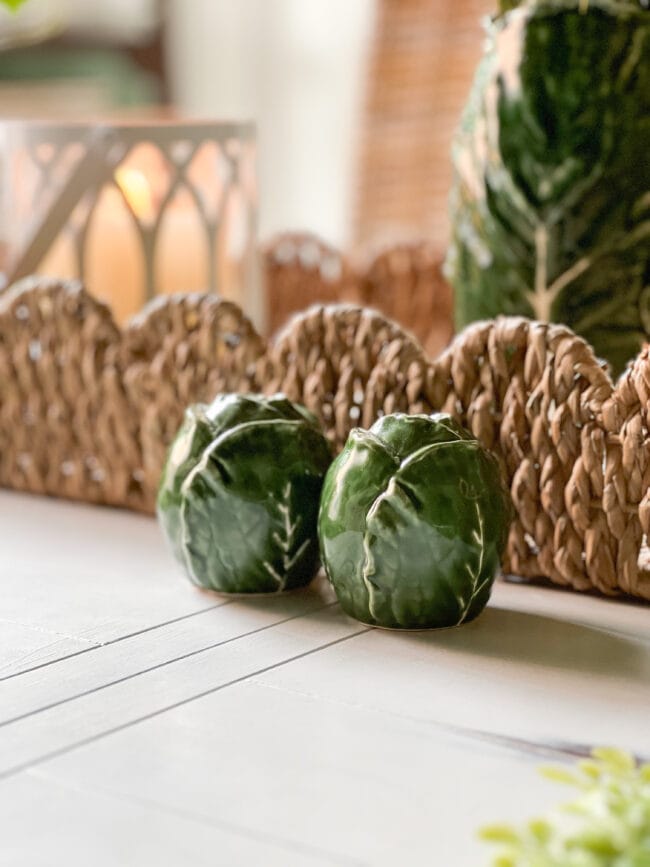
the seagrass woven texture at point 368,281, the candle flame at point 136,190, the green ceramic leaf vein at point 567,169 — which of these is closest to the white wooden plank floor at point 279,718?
the green ceramic leaf vein at point 567,169

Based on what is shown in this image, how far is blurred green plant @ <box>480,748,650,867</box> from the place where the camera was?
310mm

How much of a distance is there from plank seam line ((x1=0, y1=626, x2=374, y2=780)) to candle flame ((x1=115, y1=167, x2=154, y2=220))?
39cm

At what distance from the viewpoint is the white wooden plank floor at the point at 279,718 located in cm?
36

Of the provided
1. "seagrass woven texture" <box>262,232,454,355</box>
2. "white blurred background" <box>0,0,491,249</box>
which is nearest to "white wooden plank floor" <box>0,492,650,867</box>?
"seagrass woven texture" <box>262,232,454,355</box>

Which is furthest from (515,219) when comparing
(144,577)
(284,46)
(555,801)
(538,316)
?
(284,46)

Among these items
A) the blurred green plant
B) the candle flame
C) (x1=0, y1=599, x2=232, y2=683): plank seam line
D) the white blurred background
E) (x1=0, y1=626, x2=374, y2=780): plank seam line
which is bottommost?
(x1=0, y1=626, x2=374, y2=780): plank seam line

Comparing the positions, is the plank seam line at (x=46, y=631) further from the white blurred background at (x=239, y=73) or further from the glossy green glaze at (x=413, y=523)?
the white blurred background at (x=239, y=73)

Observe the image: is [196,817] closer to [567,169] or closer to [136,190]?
[567,169]

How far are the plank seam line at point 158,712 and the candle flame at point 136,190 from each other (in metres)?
0.39

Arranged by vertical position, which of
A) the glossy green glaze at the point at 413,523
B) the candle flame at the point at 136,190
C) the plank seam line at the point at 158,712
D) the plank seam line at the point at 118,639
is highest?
the candle flame at the point at 136,190

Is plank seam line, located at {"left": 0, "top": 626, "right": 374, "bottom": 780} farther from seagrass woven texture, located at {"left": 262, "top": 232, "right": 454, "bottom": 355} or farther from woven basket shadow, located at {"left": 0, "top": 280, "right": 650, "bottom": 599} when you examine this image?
seagrass woven texture, located at {"left": 262, "top": 232, "right": 454, "bottom": 355}

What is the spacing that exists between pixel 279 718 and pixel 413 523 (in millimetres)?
106

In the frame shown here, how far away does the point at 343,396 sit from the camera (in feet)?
2.12

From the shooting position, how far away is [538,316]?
0.70m
